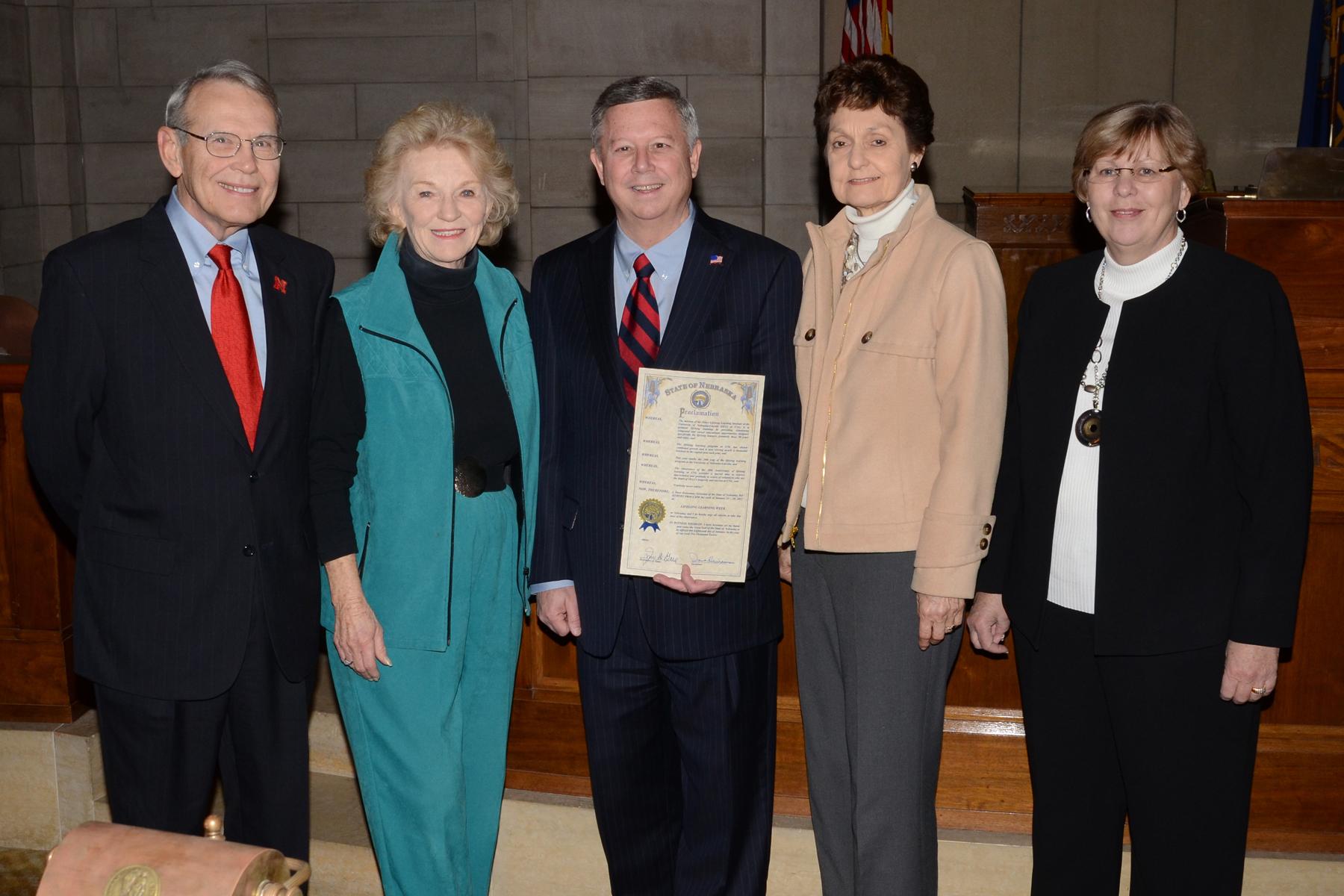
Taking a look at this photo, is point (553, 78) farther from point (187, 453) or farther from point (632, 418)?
point (187, 453)

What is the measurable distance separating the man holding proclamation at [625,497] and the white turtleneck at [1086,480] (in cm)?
57

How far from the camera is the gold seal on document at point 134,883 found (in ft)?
4.74

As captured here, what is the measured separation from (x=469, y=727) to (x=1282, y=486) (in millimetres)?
1758

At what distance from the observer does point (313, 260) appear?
2.55 m

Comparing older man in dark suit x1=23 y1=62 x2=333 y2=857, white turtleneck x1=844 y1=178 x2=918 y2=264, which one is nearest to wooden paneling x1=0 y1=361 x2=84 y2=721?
older man in dark suit x1=23 y1=62 x2=333 y2=857

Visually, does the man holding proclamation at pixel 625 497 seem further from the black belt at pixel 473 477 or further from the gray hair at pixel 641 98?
the black belt at pixel 473 477

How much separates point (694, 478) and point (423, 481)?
571 mm

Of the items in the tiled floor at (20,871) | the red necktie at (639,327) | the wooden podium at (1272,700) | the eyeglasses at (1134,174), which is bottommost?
the tiled floor at (20,871)

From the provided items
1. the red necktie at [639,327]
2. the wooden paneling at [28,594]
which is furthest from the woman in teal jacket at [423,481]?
the wooden paneling at [28,594]

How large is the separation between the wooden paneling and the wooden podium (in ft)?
4.88

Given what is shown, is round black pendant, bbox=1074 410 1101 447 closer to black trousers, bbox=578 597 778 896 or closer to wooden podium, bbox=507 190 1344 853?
black trousers, bbox=578 597 778 896

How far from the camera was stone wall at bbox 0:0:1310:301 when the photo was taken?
6.81m

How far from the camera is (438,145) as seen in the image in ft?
8.11

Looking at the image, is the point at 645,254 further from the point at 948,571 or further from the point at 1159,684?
the point at 1159,684
